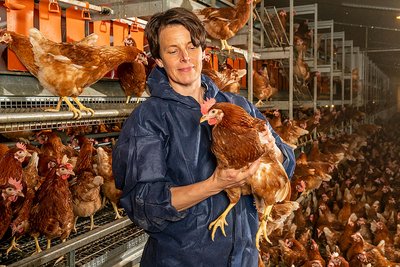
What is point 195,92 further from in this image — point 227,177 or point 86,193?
point 86,193

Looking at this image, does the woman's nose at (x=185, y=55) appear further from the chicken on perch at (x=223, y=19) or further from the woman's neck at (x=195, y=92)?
the chicken on perch at (x=223, y=19)

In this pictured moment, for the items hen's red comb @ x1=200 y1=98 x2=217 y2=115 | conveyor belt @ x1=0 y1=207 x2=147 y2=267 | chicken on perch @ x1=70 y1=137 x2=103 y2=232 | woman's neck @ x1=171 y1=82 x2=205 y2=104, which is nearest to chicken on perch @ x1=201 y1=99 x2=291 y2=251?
hen's red comb @ x1=200 y1=98 x2=217 y2=115

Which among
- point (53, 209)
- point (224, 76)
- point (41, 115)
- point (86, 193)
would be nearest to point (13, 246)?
point (53, 209)

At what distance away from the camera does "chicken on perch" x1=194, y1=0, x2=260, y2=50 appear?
2.94 metres

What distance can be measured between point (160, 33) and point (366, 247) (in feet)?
10.4

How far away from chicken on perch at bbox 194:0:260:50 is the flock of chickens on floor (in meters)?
1.20

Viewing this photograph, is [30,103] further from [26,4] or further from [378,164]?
[378,164]

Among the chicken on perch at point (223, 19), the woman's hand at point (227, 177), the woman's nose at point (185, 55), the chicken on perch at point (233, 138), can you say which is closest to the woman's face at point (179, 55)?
the woman's nose at point (185, 55)

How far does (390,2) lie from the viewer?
19.0ft

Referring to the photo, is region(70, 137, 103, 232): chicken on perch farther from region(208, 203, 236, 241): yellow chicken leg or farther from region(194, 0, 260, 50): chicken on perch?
region(194, 0, 260, 50): chicken on perch

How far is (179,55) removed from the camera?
1.29 m

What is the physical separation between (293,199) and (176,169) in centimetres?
288

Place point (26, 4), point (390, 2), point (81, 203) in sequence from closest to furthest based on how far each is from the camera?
point (26, 4) < point (81, 203) < point (390, 2)

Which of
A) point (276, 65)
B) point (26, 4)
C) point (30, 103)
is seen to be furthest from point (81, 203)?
point (276, 65)
